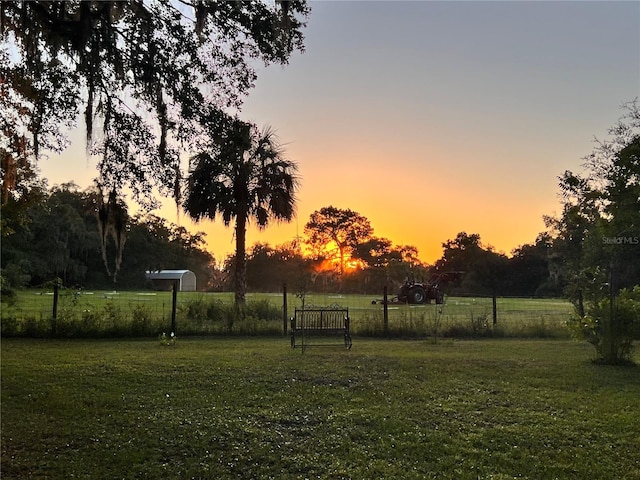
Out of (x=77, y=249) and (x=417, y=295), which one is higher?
(x=77, y=249)

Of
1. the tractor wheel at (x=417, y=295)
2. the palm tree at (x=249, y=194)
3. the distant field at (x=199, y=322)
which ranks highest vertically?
the palm tree at (x=249, y=194)

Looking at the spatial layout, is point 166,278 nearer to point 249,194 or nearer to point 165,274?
point 165,274

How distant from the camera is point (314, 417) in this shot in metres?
5.14

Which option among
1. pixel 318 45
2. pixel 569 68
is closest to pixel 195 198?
pixel 318 45

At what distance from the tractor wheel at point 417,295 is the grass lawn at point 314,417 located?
15.2 metres

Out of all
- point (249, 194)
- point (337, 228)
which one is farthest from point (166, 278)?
point (249, 194)

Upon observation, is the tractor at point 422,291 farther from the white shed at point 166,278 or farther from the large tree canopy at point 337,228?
the white shed at point 166,278

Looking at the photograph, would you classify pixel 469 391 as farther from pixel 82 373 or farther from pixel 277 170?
pixel 277 170

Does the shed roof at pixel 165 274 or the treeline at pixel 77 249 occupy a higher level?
the treeline at pixel 77 249

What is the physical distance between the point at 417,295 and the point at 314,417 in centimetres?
1925

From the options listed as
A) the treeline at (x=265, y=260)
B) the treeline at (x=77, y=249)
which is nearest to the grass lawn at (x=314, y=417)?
the treeline at (x=265, y=260)

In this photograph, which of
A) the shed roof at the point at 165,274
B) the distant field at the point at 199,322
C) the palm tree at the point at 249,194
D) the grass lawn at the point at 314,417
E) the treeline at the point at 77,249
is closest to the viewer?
the grass lawn at the point at 314,417

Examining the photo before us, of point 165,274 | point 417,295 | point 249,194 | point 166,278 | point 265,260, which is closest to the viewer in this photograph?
point 249,194

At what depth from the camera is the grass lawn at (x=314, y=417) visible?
4023mm
